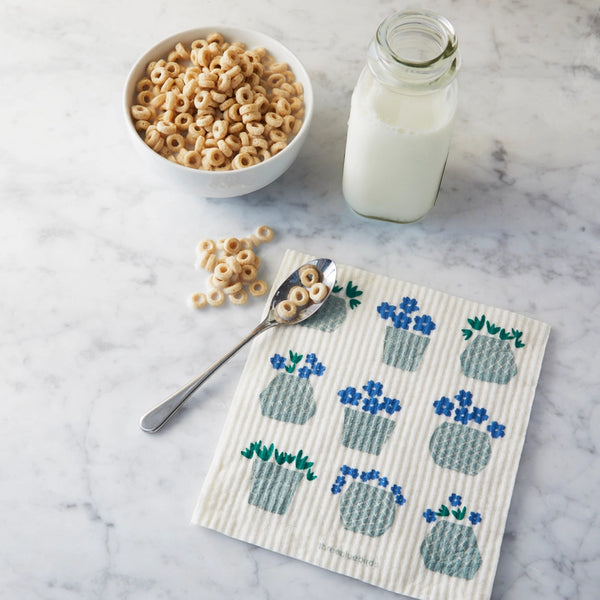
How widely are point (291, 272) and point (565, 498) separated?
407 mm

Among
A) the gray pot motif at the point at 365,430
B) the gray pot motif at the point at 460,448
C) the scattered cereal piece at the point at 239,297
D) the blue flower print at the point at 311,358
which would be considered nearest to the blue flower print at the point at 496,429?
the gray pot motif at the point at 460,448

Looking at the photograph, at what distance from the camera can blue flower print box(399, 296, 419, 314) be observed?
2.87 ft

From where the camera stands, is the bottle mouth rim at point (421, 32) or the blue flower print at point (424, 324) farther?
the blue flower print at point (424, 324)

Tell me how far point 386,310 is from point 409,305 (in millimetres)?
29

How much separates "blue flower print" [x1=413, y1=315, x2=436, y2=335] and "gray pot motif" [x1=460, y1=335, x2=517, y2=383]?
0.15 feet

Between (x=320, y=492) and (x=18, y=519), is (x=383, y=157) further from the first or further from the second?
(x=18, y=519)

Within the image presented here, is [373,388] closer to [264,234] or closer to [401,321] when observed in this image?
[401,321]

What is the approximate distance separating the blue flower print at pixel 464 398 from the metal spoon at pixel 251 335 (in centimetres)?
19

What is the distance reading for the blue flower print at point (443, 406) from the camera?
0.83 meters

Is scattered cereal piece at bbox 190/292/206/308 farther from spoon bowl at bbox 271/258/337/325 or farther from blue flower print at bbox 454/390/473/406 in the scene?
blue flower print at bbox 454/390/473/406

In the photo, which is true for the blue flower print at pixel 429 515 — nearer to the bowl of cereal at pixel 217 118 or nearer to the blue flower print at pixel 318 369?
the blue flower print at pixel 318 369

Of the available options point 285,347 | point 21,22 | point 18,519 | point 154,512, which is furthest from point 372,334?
point 21,22

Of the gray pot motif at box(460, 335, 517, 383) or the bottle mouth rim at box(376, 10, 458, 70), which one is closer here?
the bottle mouth rim at box(376, 10, 458, 70)

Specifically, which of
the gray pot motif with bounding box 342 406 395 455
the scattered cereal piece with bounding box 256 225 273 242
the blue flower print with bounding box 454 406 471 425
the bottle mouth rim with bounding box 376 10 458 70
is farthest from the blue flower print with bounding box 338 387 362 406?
the bottle mouth rim with bounding box 376 10 458 70
